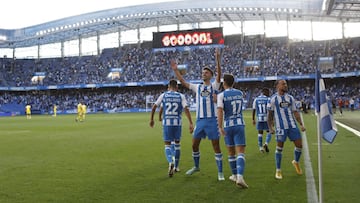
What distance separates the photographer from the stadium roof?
56094 mm

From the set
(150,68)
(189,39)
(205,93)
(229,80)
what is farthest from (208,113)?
(150,68)

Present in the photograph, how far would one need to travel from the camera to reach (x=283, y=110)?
28.3 ft

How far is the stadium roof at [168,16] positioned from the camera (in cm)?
5609

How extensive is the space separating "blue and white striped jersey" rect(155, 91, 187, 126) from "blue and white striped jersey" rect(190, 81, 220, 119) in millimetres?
1005

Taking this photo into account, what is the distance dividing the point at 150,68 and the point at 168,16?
37.2ft

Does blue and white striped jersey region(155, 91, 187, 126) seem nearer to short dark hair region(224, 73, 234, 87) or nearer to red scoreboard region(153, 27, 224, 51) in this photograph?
short dark hair region(224, 73, 234, 87)

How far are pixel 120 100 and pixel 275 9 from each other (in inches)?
1206

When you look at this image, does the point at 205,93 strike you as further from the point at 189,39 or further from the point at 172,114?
the point at 189,39

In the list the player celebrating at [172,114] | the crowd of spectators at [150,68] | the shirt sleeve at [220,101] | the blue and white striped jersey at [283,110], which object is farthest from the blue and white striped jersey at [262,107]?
the crowd of spectators at [150,68]

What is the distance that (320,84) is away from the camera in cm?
585

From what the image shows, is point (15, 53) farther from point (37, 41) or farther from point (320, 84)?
point (320, 84)

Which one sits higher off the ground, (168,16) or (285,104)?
(168,16)

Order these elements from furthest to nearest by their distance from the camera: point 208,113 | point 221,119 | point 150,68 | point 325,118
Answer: point 150,68, point 208,113, point 221,119, point 325,118

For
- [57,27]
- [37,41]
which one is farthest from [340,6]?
[37,41]
